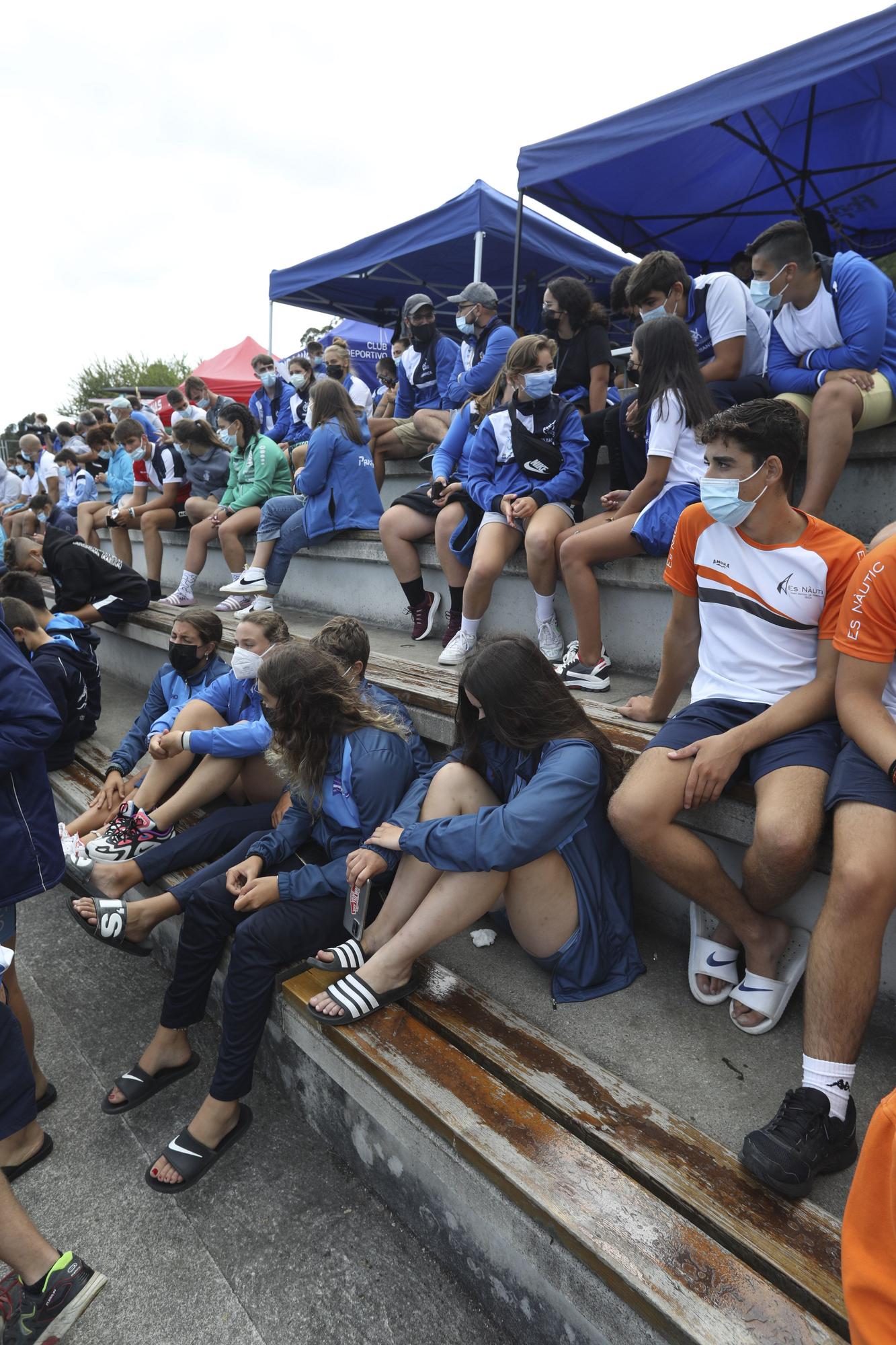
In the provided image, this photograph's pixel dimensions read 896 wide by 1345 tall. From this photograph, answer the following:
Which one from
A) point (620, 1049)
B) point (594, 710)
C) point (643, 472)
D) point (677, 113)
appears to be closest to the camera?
point (620, 1049)

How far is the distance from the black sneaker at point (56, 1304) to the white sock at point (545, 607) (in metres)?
2.67

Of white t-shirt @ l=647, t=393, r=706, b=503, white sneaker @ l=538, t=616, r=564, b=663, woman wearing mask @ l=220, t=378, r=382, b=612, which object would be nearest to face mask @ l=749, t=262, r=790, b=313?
white t-shirt @ l=647, t=393, r=706, b=503

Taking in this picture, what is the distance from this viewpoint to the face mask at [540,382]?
3.46m

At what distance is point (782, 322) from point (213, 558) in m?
4.65

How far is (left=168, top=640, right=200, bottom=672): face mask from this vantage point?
360 centimetres

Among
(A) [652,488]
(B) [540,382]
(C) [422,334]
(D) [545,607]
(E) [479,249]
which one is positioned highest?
(E) [479,249]

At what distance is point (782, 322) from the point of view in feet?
10.2

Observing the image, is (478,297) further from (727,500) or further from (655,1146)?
(655,1146)

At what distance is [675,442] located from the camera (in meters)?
3.01

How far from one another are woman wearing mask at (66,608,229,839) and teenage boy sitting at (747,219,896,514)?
8.63 ft

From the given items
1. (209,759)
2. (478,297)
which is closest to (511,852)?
(209,759)

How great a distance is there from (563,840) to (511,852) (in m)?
0.18

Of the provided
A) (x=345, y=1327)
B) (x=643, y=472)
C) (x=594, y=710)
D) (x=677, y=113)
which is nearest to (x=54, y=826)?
(x=345, y=1327)

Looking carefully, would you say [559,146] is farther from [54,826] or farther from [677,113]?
[54,826]
